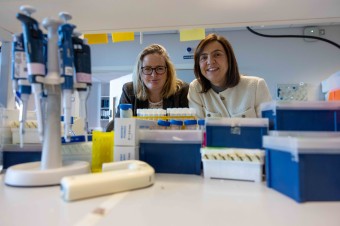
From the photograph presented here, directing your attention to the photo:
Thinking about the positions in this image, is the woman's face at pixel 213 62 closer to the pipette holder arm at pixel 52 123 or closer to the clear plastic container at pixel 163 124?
the clear plastic container at pixel 163 124

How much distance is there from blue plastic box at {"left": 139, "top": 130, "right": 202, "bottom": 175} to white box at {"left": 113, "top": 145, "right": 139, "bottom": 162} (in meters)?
0.04

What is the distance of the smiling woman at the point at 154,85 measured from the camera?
1366 millimetres

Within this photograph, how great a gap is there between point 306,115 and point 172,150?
36 centimetres

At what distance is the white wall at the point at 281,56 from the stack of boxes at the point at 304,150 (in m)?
3.00

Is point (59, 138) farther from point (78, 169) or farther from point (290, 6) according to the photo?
point (290, 6)

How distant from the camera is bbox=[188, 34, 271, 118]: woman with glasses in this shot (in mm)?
1301

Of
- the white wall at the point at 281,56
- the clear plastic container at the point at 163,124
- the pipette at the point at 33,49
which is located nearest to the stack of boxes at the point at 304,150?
the clear plastic container at the point at 163,124

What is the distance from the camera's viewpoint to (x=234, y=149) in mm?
611

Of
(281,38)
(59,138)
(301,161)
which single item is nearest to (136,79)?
(59,138)

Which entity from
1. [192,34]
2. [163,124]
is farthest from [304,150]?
[192,34]

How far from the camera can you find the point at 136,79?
4.81 feet

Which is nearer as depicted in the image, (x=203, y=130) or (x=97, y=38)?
(x=203, y=130)

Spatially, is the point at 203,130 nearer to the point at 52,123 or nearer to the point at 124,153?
the point at 124,153

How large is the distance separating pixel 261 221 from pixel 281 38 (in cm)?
353
